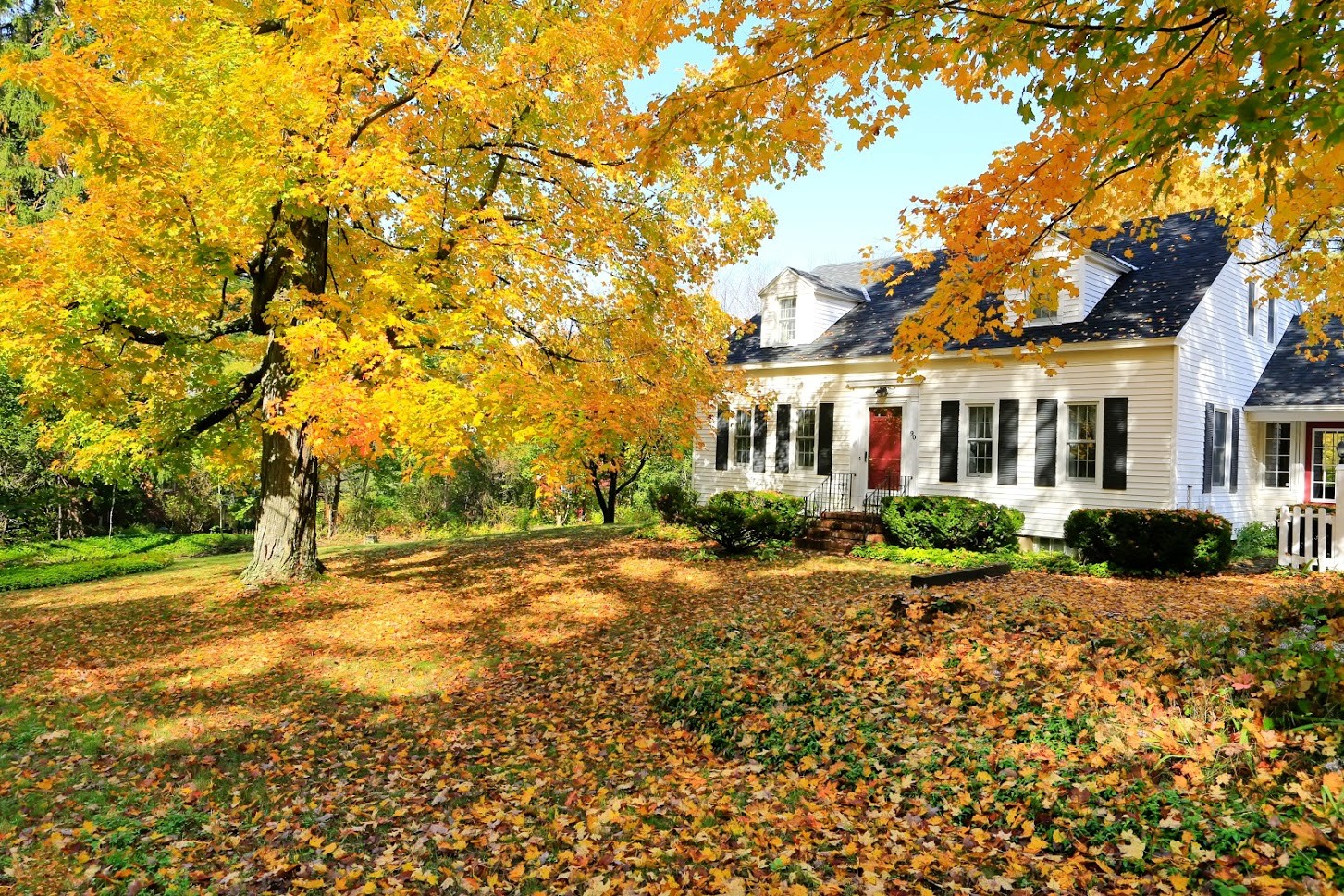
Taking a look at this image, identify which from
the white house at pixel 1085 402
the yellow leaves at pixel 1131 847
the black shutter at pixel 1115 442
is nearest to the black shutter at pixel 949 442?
the white house at pixel 1085 402

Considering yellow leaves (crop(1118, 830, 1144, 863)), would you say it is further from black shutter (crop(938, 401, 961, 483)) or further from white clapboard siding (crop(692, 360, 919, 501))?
white clapboard siding (crop(692, 360, 919, 501))

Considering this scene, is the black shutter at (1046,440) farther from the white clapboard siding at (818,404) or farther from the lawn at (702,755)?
the lawn at (702,755)

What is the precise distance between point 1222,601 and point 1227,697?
22.0 feet

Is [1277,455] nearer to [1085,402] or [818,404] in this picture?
[1085,402]

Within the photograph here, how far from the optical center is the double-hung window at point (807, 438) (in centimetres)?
1870


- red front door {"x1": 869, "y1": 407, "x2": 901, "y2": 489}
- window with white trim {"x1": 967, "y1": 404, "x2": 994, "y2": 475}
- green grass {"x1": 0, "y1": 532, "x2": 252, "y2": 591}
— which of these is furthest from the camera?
red front door {"x1": 869, "y1": 407, "x2": 901, "y2": 489}

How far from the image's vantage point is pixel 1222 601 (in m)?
9.85

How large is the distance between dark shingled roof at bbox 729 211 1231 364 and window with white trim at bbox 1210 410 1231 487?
264 centimetres

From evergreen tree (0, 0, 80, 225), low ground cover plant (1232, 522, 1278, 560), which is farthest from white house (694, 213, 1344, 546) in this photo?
evergreen tree (0, 0, 80, 225)

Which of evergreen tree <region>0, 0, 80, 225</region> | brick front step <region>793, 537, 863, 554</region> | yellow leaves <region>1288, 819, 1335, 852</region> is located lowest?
brick front step <region>793, 537, 863, 554</region>

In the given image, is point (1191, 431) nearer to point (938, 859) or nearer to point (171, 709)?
point (938, 859)

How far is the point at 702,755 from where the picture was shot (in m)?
5.59

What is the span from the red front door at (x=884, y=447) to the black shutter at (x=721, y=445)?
13.5 ft

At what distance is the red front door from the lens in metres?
17.1
